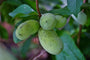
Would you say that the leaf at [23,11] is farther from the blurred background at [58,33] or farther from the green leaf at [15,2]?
the green leaf at [15,2]

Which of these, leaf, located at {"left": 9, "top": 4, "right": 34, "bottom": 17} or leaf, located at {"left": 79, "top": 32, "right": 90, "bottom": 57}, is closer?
leaf, located at {"left": 9, "top": 4, "right": 34, "bottom": 17}

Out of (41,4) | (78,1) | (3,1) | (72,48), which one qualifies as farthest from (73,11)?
(41,4)

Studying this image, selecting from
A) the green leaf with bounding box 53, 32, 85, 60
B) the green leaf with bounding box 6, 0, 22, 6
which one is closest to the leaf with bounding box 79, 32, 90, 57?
the green leaf with bounding box 53, 32, 85, 60

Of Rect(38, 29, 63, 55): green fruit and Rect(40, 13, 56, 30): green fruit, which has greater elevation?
Rect(40, 13, 56, 30): green fruit

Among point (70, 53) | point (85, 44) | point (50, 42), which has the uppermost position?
point (50, 42)

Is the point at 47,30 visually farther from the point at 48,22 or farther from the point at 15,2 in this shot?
the point at 15,2

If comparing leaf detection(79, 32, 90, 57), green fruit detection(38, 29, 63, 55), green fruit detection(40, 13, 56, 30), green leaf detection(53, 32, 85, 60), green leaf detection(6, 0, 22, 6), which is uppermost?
green fruit detection(40, 13, 56, 30)

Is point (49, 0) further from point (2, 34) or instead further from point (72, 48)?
point (72, 48)

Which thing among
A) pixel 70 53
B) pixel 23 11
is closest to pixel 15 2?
pixel 23 11

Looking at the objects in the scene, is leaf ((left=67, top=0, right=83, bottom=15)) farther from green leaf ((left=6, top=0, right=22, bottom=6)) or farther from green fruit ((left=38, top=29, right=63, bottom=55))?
green leaf ((left=6, top=0, right=22, bottom=6))
